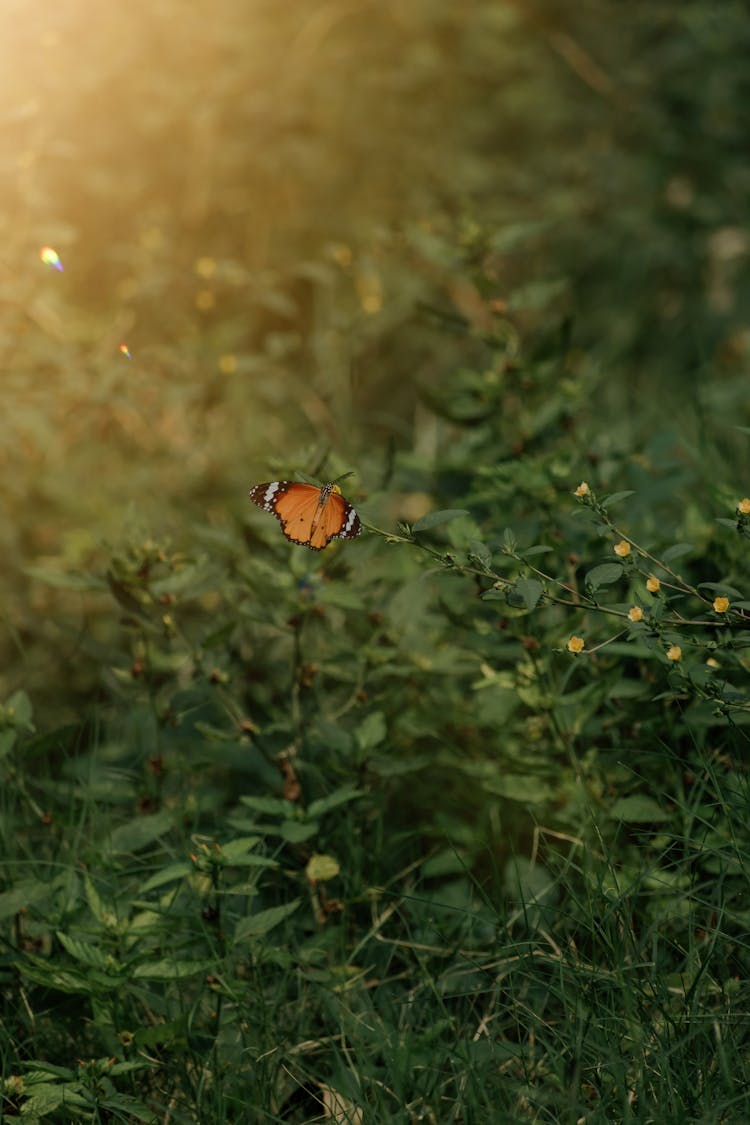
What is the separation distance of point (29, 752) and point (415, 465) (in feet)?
3.08

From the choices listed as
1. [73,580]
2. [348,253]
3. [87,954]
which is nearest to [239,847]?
[87,954]

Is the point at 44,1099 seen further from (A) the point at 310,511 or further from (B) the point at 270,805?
(A) the point at 310,511

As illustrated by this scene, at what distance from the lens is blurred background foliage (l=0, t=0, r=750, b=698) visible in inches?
112

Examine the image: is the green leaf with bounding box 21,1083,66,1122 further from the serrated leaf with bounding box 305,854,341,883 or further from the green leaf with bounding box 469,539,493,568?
the green leaf with bounding box 469,539,493,568

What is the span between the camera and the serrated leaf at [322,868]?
193 cm

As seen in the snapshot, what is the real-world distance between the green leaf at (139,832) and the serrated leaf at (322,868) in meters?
0.25

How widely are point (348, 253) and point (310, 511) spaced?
55.3 inches

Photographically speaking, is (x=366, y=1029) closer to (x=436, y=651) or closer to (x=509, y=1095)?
(x=509, y=1095)

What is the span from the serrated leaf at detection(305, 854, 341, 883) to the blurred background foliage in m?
0.70

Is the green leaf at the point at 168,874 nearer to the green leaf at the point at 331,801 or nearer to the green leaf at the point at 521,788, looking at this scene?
the green leaf at the point at 331,801

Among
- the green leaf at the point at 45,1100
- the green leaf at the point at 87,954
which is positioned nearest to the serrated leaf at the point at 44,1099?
the green leaf at the point at 45,1100

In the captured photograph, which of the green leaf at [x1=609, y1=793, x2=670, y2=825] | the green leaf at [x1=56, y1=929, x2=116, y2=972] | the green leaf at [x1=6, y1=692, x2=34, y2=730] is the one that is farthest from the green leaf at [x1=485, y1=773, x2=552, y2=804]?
the green leaf at [x1=6, y1=692, x2=34, y2=730]

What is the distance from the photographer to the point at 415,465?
2.52m

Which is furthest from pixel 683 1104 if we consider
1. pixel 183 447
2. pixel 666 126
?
pixel 666 126
